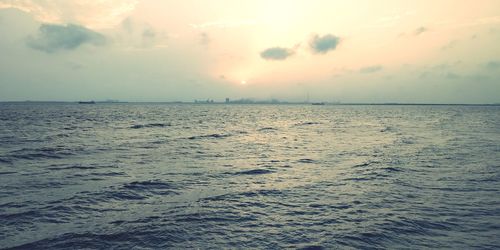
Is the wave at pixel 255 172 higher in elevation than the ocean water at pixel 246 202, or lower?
lower

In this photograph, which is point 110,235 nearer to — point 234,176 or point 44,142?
A: point 234,176

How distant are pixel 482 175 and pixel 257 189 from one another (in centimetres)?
1458

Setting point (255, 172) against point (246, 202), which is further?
point (255, 172)

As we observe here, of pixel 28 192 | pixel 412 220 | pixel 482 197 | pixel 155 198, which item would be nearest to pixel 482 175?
pixel 482 197

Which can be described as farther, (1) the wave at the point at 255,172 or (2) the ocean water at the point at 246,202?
(1) the wave at the point at 255,172

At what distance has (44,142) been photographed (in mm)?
36625

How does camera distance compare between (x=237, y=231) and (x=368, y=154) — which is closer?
(x=237, y=231)

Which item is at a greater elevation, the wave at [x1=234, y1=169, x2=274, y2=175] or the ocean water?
the ocean water

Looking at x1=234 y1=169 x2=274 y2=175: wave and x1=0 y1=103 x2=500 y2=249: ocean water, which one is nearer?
x1=0 y1=103 x2=500 y2=249: ocean water

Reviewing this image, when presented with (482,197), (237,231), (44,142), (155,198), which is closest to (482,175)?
(482,197)

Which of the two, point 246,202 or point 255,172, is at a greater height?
point 246,202

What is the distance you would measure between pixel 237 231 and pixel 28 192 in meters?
11.3

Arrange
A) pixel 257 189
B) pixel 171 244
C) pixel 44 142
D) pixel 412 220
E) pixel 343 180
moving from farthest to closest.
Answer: pixel 44 142 < pixel 343 180 < pixel 257 189 < pixel 412 220 < pixel 171 244

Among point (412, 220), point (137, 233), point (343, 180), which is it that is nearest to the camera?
point (137, 233)
